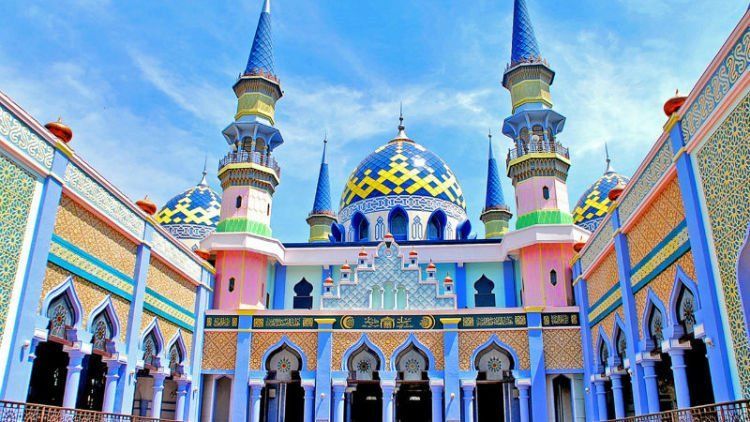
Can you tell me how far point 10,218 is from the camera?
8258 mm

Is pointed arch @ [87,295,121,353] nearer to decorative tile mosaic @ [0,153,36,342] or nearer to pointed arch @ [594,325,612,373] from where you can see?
decorative tile mosaic @ [0,153,36,342]

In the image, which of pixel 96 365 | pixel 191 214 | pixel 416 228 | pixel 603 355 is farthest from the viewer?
pixel 191 214

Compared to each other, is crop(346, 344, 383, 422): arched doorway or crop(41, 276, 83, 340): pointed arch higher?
crop(41, 276, 83, 340): pointed arch

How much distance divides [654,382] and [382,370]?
6918 millimetres

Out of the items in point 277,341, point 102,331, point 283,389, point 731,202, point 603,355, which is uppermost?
point 731,202

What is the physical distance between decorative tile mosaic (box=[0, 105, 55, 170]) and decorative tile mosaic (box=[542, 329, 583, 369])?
11.5 meters

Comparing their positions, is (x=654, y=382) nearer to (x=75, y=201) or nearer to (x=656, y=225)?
(x=656, y=225)

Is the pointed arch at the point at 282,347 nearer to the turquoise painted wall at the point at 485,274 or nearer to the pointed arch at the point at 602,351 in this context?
the turquoise painted wall at the point at 485,274

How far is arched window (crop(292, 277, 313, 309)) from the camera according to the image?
1909 centimetres

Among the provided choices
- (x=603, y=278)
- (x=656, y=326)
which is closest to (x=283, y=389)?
(x=603, y=278)

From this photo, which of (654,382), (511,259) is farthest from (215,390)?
(654,382)

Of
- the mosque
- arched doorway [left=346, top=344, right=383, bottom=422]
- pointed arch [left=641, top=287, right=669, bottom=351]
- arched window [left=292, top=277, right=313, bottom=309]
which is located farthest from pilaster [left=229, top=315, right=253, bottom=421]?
pointed arch [left=641, top=287, right=669, bottom=351]

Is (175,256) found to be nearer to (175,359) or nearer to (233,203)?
(175,359)

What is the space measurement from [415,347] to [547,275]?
3993 mm
